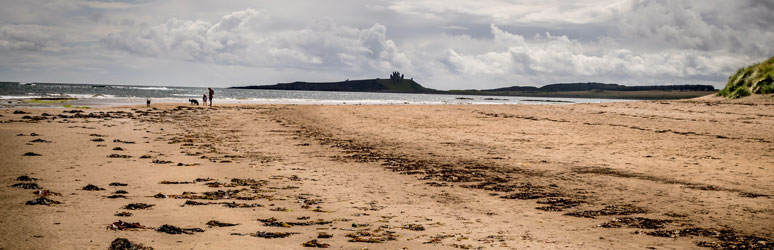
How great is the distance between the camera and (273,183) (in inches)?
392

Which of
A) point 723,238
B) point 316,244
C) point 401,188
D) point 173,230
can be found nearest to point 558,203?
point 723,238

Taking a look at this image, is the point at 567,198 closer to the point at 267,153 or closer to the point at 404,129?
the point at 267,153

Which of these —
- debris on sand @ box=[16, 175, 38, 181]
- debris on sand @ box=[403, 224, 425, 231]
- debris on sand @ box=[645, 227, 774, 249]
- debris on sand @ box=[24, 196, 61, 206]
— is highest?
debris on sand @ box=[24, 196, 61, 206]

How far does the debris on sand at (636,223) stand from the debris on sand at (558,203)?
93cm

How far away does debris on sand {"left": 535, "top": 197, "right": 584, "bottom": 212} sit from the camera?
27.0 feet

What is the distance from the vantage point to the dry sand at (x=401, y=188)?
20.7ft

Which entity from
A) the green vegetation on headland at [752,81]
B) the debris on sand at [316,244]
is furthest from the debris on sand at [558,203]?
the green vegetation on headland at [752,81]

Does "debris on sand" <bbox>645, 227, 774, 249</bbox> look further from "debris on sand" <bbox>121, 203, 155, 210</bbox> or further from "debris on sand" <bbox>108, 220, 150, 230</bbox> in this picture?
"debris on sand" <bbox>121, 203, 155, 210</bbox>

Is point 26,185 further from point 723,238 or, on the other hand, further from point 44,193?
point 723,238

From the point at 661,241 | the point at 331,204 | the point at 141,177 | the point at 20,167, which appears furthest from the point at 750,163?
the point at 20,167

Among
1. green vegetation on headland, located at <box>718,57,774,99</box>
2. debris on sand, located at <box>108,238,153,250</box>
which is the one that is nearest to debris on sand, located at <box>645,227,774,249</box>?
debris on sand, located at <box>108,238,153,250</box>

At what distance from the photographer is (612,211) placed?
26.4ft

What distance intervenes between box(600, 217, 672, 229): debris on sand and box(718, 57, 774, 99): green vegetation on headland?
3052cm

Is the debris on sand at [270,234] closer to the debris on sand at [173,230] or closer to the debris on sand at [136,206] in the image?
the debris on sand at [173,230]
